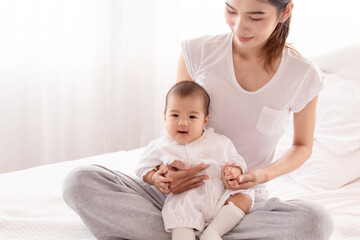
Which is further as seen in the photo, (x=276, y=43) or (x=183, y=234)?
(x=276, y=43)

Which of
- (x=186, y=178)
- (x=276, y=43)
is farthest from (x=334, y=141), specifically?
(x=186, y=178)

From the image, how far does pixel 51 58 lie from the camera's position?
2.43 meters

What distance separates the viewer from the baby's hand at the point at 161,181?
1.26 metres

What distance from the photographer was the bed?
134 cm

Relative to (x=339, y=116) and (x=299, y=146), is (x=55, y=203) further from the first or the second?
(x=339, y=116)

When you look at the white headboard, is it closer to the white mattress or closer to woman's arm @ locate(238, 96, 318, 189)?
the white mattress

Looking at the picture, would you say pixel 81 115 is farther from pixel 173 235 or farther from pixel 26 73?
pixel 173 235

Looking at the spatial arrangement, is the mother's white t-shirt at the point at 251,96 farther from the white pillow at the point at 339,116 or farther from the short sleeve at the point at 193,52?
the white pillow at the point at 339,116

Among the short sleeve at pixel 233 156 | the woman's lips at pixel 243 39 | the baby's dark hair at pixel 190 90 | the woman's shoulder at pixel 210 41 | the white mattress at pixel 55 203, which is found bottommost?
the white mattress at pixel 55 203

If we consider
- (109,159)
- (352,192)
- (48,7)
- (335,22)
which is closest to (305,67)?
(352,192)

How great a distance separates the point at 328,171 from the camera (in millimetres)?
1788

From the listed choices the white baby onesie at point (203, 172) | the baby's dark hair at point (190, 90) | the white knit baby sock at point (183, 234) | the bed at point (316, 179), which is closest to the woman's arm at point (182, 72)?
the baby's dark hair at point (190, 90)

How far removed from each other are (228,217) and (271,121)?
38 centimetres

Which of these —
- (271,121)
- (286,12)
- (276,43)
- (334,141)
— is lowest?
(334,141)
